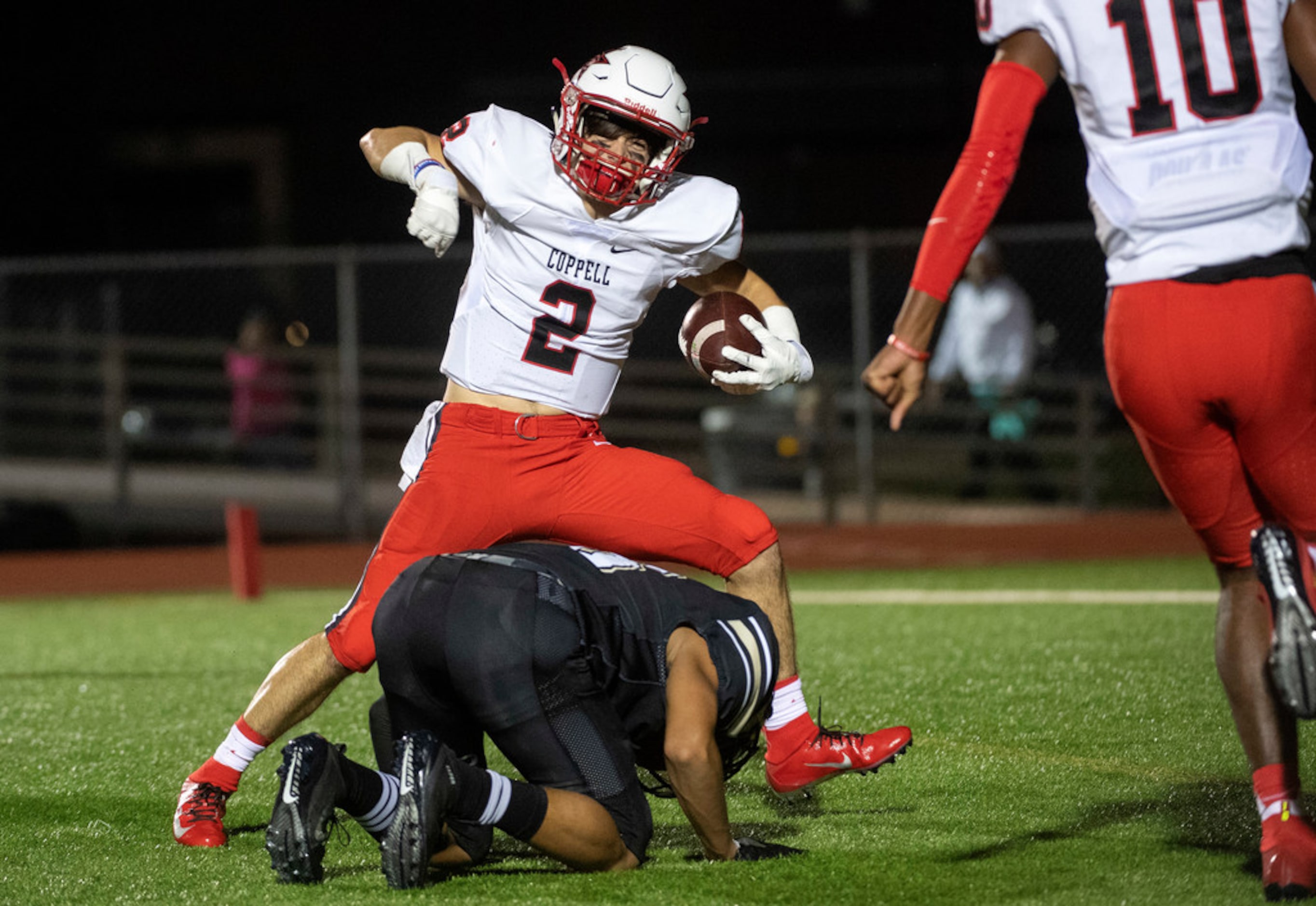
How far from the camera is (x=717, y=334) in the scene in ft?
13.2

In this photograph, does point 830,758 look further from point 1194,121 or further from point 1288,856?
point 1194,121

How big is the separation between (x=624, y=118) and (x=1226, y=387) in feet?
5.76

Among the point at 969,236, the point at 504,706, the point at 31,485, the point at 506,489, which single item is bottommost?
the point at 31,485

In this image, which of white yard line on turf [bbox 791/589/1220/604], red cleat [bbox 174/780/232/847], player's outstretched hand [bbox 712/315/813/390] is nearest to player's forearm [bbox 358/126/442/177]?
player's outstretched hand [bbox 712/315/813/390]

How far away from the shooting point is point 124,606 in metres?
8.88

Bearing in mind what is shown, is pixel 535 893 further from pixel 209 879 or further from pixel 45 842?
Result: pixel 45 842

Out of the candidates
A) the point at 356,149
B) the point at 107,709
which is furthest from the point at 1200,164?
the point at 356,149

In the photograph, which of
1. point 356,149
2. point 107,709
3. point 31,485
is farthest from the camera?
point 356,149

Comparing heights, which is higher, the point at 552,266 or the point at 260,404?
the point at 552,266

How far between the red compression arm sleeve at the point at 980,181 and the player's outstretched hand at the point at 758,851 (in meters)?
1.21

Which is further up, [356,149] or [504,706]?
[356,149]

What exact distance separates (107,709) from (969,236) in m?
3.66

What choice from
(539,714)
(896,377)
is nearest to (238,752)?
(539,714)

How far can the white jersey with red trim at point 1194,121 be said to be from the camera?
9.23ft
